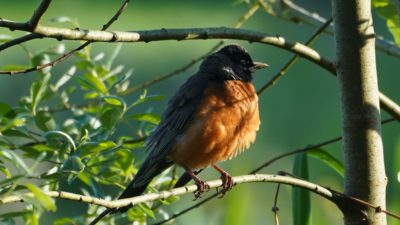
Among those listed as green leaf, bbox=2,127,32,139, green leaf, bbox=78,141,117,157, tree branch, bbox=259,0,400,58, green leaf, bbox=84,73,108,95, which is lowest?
green leaf, bbox=2,127,32,139

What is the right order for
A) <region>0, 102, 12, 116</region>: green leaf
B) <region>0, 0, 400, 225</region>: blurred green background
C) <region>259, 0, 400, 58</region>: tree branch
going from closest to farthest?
<region>0, 102, 12, 116</region>: green leaf
<region>259, 0, 400, 58</region>: tree branch
<region>0, 0, 400, 225</region>: blurred green background

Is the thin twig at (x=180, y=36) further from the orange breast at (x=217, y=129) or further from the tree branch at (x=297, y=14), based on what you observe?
the orange breast at (x=217, y=129)

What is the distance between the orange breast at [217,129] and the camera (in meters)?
3.63

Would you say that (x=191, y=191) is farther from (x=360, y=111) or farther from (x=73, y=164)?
(x=360, y=111)

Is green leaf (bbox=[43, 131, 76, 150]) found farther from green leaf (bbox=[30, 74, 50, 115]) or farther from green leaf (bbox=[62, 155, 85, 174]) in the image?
green leaf (bbox=[30, 74, 50, 115])

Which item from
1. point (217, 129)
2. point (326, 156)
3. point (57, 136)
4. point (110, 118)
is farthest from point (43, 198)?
point (217, 129)

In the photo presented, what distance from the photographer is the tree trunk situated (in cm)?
249

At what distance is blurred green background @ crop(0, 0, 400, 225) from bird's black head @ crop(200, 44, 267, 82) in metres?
0.71

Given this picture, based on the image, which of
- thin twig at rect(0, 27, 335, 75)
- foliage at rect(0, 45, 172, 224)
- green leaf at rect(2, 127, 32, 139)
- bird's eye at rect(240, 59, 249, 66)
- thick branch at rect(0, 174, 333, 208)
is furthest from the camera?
bird's eye at rect(240, 59, 249, 66)

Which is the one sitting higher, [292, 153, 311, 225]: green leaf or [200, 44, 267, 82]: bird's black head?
[200, 44, 267, 82]: bird's black head

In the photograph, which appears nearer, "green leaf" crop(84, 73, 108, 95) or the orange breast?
"green leaf" crop(84, 73, 108, 95)

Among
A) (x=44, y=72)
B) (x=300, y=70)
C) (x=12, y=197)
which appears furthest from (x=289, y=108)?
(x=12, y=197)

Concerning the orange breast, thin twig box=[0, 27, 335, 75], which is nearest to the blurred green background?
the orange breast

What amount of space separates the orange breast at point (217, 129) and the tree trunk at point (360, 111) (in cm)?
115
